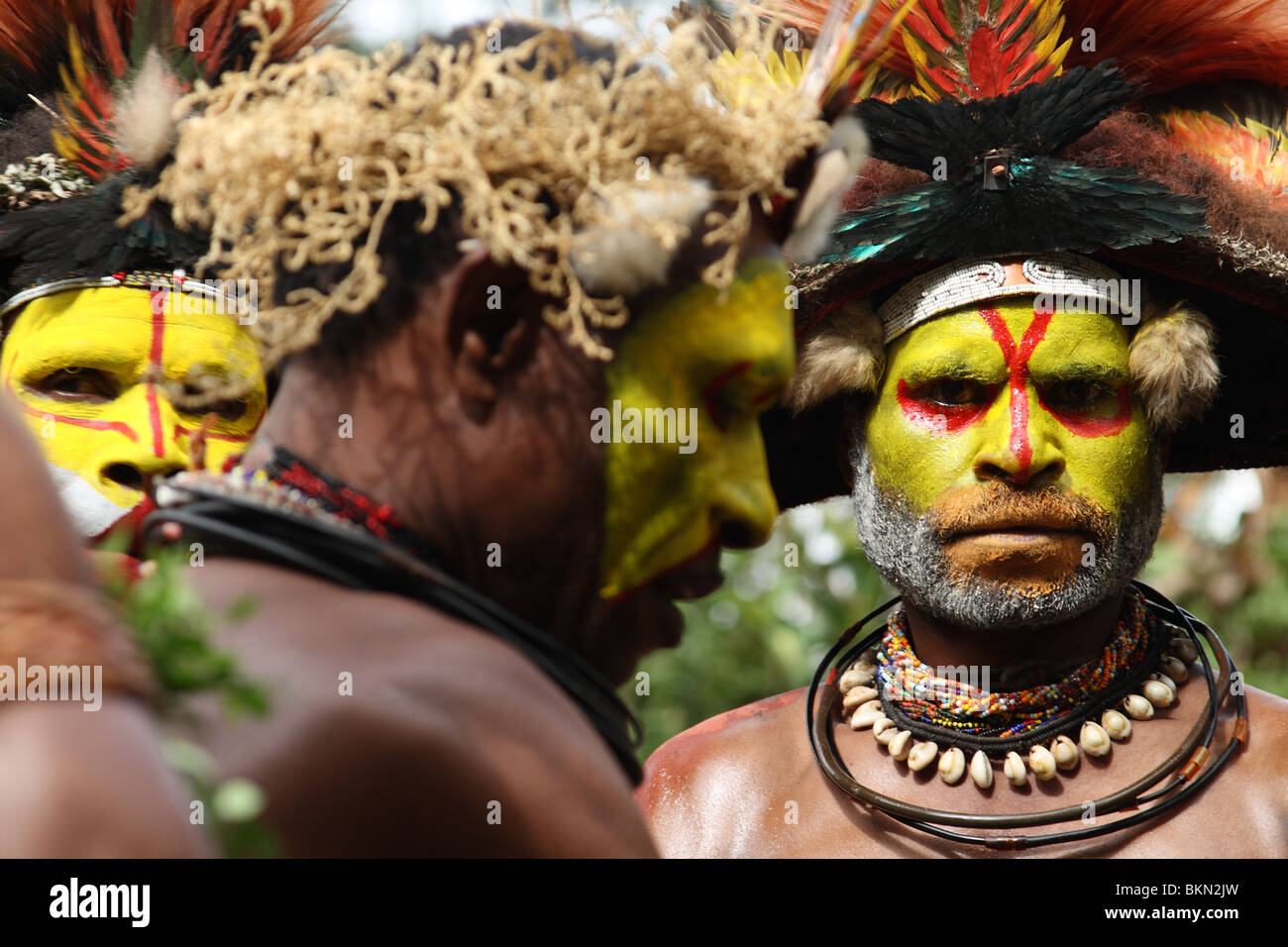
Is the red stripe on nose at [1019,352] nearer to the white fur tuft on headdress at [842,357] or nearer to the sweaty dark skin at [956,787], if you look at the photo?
the white fur tuft on headdress at [842,357]

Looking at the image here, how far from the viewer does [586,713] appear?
197 centimetres

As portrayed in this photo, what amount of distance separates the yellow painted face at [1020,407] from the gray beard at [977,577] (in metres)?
0.06

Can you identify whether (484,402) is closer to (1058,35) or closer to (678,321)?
(678,321)

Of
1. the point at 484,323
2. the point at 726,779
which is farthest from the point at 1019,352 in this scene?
the point at 484,323

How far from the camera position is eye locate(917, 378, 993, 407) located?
3727 millimetres

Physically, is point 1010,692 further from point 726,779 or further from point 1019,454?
point 726,779

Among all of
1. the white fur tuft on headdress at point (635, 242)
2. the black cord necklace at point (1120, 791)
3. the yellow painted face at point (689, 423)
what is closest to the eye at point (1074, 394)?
the black cord necklace at point (1120, 791)

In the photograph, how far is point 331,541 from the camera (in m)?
1.81

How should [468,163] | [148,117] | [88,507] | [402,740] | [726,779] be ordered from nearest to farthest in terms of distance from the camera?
[402,740] → [468,163] → [88,507] → [148,117] → [726,779]

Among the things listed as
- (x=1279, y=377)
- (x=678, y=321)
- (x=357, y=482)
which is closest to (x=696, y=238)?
(x=678, y=321)

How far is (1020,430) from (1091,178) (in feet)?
2.02

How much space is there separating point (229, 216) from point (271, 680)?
0.74 m

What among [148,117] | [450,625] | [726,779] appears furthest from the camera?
[726,779]

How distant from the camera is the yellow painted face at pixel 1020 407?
11.9ft
